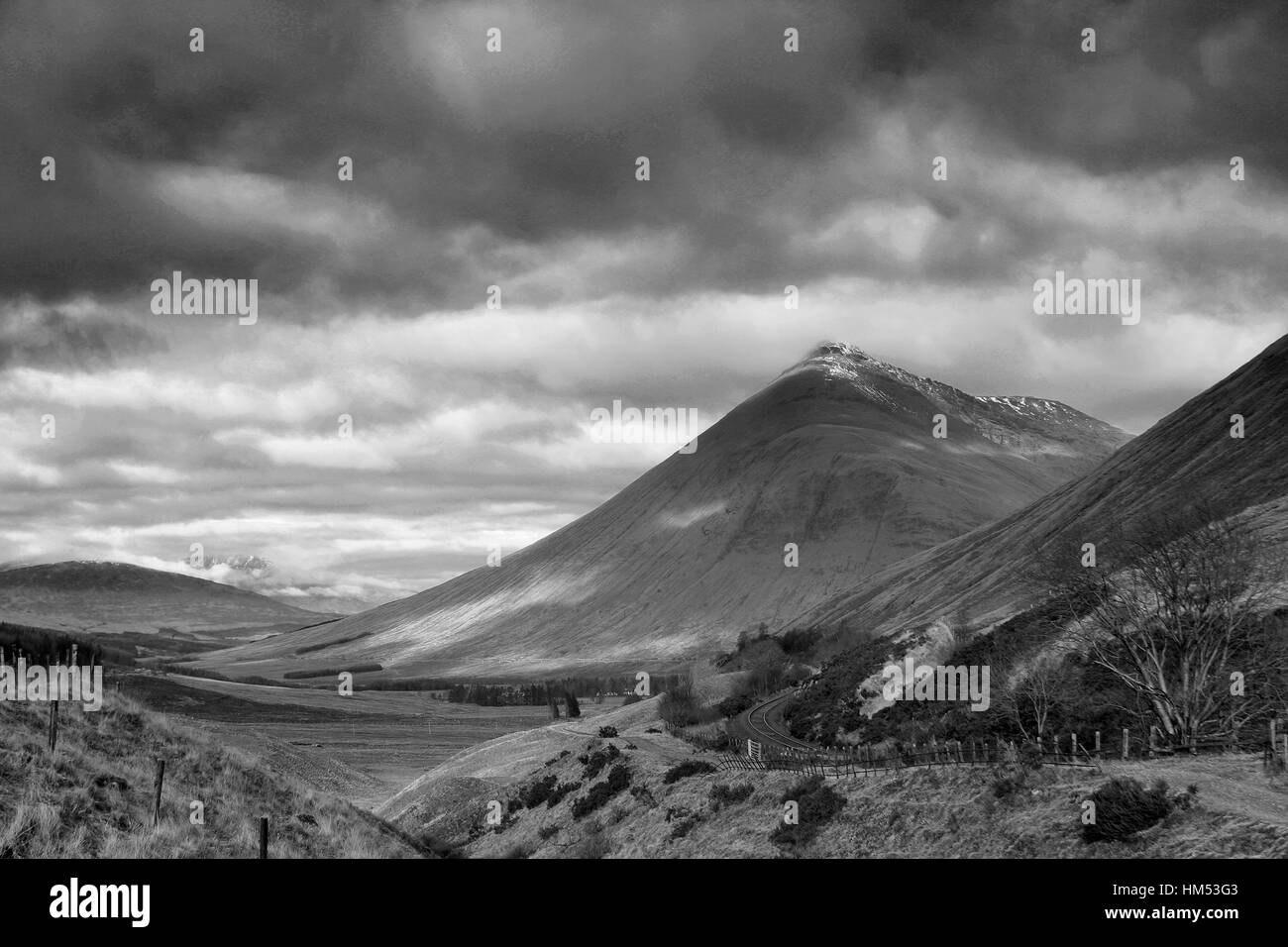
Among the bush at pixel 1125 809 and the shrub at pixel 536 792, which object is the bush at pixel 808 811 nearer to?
the bush at pixel 1125 809

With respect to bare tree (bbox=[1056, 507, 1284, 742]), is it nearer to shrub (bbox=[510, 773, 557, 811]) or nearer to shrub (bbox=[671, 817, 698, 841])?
shrub (bbox=[671, 817, 698, 841])

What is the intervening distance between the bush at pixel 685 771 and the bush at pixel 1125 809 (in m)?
27.3

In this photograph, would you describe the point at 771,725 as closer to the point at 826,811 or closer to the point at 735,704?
the point at 735,704

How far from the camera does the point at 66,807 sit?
22.8m

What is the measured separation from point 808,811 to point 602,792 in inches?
789

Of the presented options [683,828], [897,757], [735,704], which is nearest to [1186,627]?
[897,757]

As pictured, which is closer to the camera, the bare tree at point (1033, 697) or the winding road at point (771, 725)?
the bare tree at point (1033, 697)

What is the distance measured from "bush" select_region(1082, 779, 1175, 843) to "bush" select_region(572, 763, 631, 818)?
3261 cm

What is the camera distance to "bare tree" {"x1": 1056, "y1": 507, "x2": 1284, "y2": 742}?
140 feet

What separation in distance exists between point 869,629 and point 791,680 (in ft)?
131

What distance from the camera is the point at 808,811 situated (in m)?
39.6

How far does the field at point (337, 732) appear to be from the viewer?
290 feet

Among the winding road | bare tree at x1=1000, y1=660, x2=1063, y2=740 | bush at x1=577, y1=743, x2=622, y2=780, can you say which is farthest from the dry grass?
the winding road

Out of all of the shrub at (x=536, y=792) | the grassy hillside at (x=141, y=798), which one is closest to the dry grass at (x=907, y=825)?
the shrub at (x=536, y=792)
